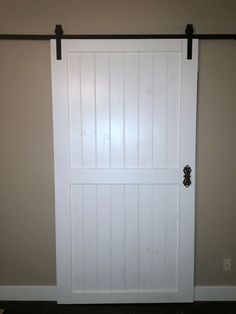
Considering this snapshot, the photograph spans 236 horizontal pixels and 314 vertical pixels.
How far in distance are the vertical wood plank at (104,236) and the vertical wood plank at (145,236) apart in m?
0.26

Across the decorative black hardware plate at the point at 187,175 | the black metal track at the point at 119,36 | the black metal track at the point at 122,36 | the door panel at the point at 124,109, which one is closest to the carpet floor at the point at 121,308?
the decorative black hardware plate at the point at 187,175

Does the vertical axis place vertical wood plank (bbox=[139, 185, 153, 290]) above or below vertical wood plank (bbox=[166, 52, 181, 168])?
below

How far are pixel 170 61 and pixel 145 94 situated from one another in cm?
31

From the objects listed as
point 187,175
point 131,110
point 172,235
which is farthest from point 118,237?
point 131,110

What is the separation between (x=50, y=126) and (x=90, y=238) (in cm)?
96

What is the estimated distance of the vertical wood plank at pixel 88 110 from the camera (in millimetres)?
2131

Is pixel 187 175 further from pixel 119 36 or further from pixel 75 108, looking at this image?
pixel 119 36

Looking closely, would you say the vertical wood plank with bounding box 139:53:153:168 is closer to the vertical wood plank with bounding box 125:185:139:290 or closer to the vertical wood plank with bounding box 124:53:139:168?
the vertical wood plank with bounding box 124:53:139:168

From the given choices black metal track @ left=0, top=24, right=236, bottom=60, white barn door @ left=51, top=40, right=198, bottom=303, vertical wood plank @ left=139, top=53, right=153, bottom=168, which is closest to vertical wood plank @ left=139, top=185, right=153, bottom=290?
white barn door @ left=51, top=40, right=198, bottom=303

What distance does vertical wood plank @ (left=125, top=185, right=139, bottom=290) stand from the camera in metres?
2.22

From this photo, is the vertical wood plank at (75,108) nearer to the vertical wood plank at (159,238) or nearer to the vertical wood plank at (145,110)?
the vertical wood plank at (145,110)

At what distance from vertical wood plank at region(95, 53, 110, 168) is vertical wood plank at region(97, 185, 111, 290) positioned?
24 centimetres

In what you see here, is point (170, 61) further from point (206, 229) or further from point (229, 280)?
point (229, 280)

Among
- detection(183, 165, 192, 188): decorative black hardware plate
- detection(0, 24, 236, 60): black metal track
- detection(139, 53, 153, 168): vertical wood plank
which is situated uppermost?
detection(0, 24, 236, 60): black metal track
